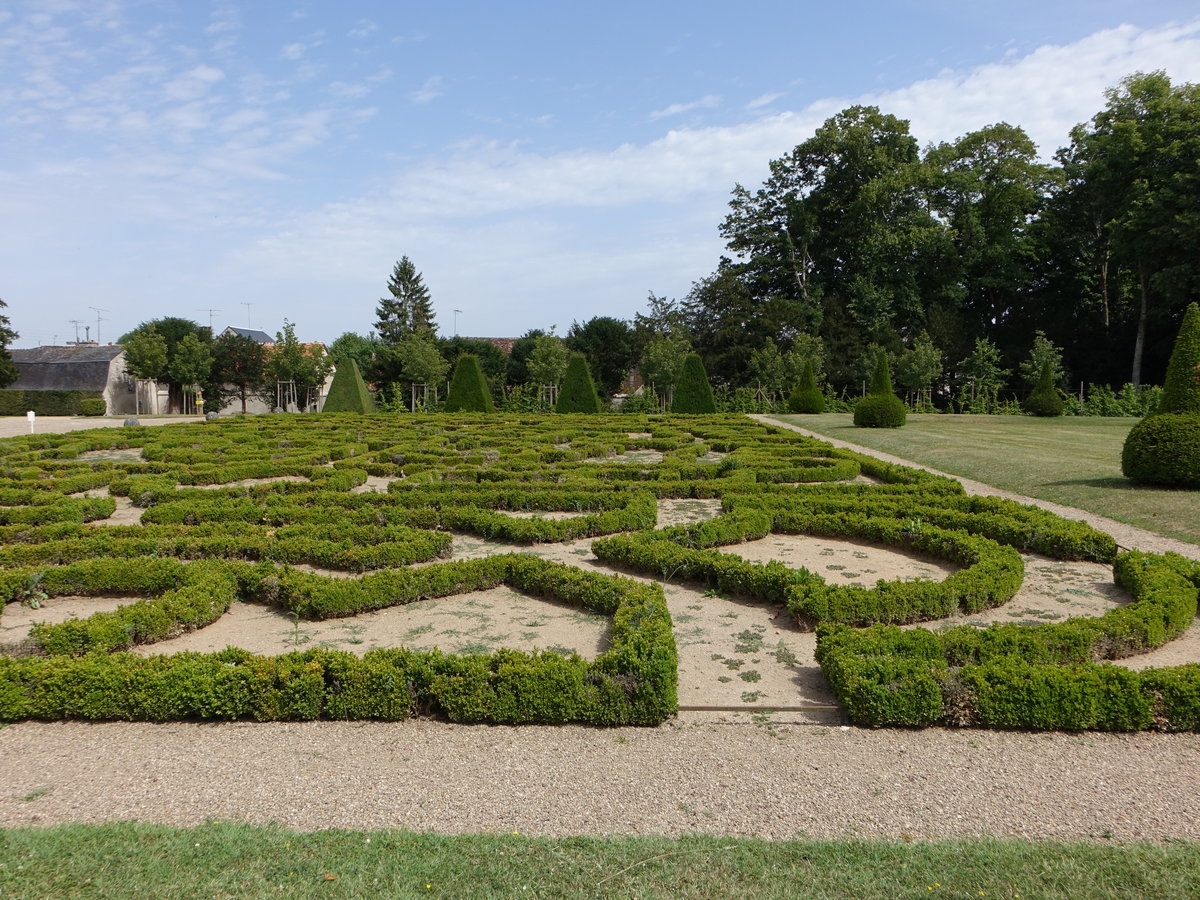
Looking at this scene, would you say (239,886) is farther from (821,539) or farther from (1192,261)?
(1192,261)

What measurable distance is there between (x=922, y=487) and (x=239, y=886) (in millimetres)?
9579

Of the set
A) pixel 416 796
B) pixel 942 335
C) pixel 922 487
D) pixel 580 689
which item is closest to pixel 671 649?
pixel 580 689

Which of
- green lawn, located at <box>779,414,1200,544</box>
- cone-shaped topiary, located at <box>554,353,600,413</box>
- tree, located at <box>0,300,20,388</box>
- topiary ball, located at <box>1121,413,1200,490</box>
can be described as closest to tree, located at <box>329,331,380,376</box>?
tree, located at <box>0,300,20,388</box>

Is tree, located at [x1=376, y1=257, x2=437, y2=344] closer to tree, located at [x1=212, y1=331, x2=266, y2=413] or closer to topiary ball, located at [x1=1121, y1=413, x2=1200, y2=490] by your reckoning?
tree, located at [x1=212, y1=331, x2=266, y2=413]

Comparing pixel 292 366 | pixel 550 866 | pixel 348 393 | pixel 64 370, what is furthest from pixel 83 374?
pixel 550 866

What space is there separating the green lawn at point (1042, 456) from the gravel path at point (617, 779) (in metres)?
6.17

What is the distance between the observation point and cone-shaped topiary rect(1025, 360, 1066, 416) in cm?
2977

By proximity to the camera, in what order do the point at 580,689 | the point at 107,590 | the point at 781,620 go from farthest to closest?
1. the point at 107,590
2. the point at 781,620
3. the point at 580,689

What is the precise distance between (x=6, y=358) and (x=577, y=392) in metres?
36.0

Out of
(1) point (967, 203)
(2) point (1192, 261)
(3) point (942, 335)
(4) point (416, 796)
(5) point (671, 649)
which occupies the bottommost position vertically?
(4) point (416, 796)

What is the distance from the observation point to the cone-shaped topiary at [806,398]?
3022 cm

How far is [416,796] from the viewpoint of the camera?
3469 millimetres

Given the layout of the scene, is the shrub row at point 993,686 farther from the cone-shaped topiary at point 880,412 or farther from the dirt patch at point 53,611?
the cone-shaped topiary at point 880,412

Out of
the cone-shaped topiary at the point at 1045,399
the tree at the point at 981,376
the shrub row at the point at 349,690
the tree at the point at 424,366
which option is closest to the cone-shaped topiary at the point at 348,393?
the tree at the point at 424,366
